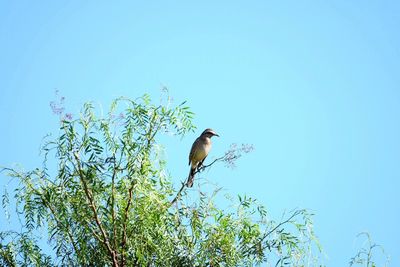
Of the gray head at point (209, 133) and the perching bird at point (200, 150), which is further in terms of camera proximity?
the gray head at point (209, 133)

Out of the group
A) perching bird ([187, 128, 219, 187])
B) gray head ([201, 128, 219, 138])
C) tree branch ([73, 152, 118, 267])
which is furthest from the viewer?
gray head ([201, 128, 219, 138])

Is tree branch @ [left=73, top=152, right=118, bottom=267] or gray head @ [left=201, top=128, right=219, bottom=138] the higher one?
gray head @ [left=201, top=128, right=219, bottom=138]

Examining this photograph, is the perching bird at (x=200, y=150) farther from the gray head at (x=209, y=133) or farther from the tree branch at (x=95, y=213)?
the tree branch at (x=95, y=213)

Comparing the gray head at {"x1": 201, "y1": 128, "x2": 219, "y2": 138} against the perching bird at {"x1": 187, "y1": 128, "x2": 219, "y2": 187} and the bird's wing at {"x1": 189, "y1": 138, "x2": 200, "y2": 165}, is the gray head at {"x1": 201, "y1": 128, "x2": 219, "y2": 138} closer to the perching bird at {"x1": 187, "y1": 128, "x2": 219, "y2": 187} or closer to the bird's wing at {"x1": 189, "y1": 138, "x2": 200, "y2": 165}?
the perching bird at {"x1": 187, "y1": 128, "x2": 219, "y2": 187}

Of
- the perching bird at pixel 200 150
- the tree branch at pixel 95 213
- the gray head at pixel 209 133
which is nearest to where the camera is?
the tree branch at pixel 95 213

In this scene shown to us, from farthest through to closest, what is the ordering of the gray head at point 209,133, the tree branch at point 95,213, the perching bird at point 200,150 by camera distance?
the gray head at point 209,133 → the perching bird at point 200,150 → the tree branch at point 95,213

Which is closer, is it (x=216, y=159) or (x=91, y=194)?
(x=91, y=194)

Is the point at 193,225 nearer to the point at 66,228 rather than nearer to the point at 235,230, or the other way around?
the point at 235,230

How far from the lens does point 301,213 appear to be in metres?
5.14

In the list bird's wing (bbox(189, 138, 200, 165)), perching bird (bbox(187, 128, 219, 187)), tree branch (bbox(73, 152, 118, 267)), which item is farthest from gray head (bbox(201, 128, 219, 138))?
tree branch (bbox(73, 152, 118, 267))

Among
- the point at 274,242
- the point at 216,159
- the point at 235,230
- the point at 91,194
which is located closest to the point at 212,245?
the point at 235,230

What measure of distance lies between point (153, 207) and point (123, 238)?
0.34m

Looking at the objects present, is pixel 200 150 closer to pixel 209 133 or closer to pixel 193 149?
pixel 193 149

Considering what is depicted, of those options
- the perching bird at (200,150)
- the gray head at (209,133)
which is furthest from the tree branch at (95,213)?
the gray head at (209,133)
